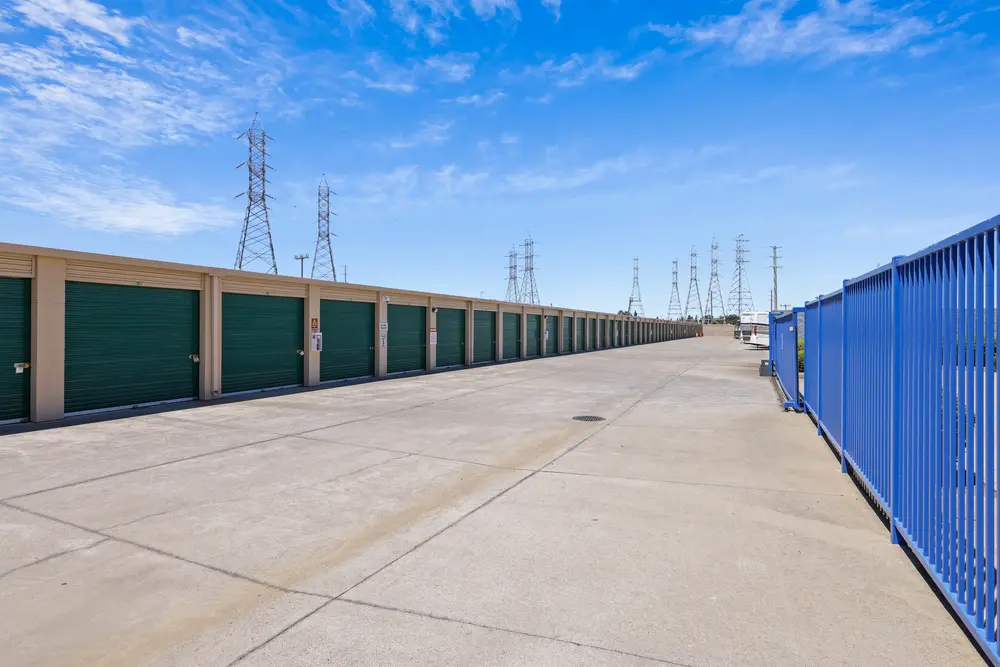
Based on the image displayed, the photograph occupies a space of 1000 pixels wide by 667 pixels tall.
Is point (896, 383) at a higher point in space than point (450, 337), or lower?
lower

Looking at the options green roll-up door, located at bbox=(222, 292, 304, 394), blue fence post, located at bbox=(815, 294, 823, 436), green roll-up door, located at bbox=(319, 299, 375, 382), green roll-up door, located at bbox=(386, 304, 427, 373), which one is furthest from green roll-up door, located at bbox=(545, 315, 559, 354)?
blue fence post, located at bbox=(815, 294, 823, 436)

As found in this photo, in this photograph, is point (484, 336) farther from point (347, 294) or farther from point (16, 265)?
point (16, 265)

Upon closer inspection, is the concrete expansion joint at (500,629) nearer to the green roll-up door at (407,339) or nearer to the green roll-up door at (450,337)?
the green roll-up door at (407,339)

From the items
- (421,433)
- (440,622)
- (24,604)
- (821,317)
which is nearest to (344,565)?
(440,622)

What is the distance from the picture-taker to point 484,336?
27.2 metres

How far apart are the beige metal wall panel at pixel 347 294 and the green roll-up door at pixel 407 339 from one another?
128 centimetres

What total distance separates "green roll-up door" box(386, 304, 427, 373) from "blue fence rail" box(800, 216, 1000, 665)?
1640cm

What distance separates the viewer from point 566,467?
7.19 m

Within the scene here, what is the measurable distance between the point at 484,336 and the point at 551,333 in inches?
373

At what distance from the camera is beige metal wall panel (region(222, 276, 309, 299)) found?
46.8 ft

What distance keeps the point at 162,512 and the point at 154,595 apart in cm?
184

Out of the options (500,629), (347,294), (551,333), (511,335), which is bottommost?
(500,629)

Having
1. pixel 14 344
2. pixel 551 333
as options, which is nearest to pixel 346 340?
pixel 14 344

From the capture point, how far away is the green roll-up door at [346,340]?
1745 cm
